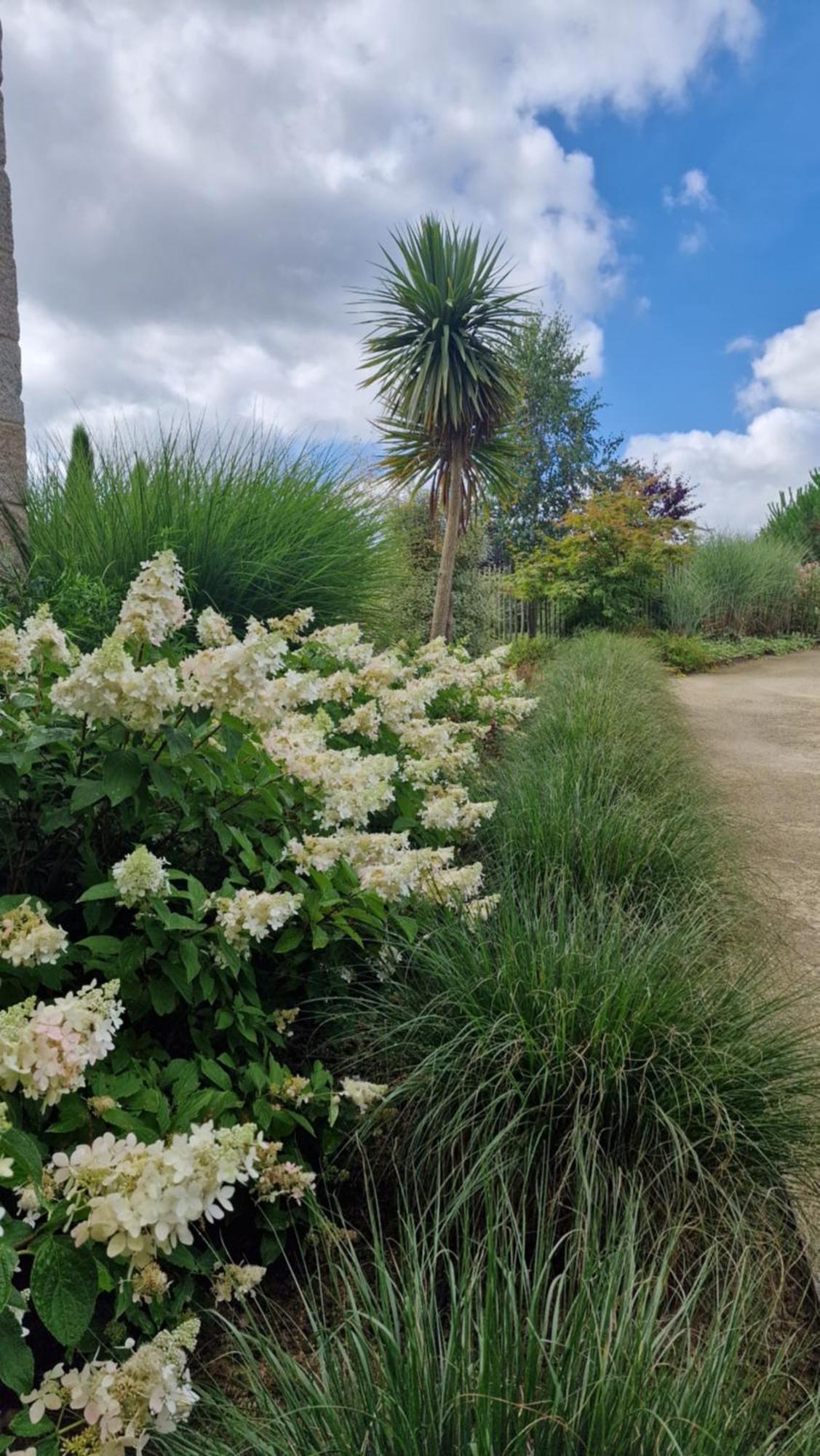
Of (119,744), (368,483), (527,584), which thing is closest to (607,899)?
(119,744)

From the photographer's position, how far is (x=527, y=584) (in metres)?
13.1

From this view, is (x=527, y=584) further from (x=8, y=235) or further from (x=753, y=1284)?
(x=753, y=1284)

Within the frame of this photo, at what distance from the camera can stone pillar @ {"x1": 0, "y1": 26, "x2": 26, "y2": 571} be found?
3893 mm

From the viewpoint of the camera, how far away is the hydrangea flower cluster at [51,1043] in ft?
3.00

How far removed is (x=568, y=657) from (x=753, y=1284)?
729 centimetres

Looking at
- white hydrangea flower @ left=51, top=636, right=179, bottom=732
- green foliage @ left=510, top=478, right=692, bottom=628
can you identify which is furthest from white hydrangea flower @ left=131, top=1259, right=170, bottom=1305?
green foliage @ left=510, top=478, right=692, bottom=628

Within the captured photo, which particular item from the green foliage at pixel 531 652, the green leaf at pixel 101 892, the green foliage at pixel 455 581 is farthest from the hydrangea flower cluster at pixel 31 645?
the green foliage at pixel 455 581

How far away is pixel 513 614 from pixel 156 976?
1358cm

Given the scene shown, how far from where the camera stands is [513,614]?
1460cm

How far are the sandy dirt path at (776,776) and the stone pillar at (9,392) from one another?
3.76 m

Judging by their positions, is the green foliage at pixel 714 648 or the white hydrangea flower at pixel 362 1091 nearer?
the white hydrangea flower at pixel 362 1091

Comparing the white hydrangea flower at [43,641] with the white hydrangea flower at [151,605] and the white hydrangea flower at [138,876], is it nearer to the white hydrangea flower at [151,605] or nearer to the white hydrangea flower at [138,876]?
the white hydrangea flower at [151,605]

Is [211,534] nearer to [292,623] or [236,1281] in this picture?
[292,623]

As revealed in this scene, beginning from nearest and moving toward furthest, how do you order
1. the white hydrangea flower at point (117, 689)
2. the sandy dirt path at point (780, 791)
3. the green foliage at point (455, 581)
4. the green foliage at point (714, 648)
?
the white hydrangea flower at point (117, 689) < the sandy dirt path at point (780, 791) < the green foliage at point (714, 648) < the green foliage at point (455, 581)
